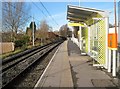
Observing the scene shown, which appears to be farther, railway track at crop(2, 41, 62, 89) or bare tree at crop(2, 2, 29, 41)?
bare tree at crop(2, 2, 29, 41)

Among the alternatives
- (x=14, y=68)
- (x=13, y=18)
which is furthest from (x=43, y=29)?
(x=14, y=68)

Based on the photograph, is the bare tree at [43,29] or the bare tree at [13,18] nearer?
the bare tree at [13,18]

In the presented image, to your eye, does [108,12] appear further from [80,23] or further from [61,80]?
[80,23]

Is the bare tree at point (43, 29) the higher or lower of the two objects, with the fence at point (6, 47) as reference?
higher

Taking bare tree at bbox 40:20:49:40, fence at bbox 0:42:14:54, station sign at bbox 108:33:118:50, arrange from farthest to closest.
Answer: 1. bare tree at bbox 40:20:49:40
2. fence at bbox 0:42:14:54
3. station sign at bbox 108:33:118:50

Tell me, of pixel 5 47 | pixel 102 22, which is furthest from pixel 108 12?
pixel 5 47

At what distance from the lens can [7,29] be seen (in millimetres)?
42719

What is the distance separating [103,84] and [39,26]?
63.8 meters

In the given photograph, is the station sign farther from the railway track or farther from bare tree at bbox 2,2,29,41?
bare tree at bbox 2,2,29,41

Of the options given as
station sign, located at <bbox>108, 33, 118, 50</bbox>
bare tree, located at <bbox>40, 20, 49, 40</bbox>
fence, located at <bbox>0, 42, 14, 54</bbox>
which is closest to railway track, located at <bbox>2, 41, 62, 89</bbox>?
station sign, located at <bbox>108, 33, 118, 50</bbox>

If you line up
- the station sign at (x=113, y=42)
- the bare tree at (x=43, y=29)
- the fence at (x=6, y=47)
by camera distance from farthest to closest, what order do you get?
the bare tree at (x=43, y=29)
the fence at (x=6, y=47)
the station sign at (x=113, y=42)

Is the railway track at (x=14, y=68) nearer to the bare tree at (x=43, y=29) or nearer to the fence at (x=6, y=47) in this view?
the fence at (x=6, y=47)

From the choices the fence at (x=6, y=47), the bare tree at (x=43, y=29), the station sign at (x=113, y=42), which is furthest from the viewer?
the bare tree at (x=43, y=29)

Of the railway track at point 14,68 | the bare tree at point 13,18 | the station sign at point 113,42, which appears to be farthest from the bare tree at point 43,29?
the station sign at point 113,42
